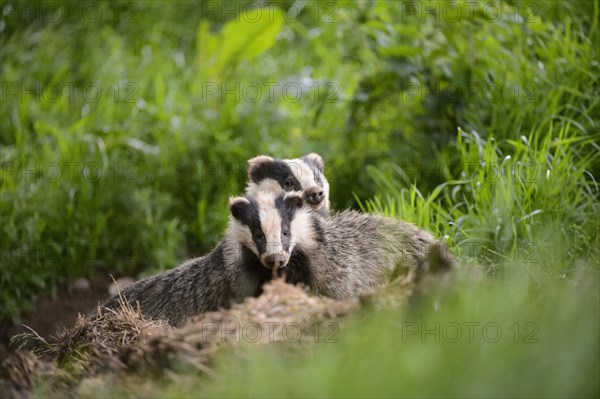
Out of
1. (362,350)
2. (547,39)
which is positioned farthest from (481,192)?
(362,350)

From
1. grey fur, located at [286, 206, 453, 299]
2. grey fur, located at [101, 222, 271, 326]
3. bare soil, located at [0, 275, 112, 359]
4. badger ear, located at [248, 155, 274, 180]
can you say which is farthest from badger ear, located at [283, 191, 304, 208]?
bare soil, located at [0, 275, 112, 359]

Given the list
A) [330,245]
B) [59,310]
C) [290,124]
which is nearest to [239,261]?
[330,245]

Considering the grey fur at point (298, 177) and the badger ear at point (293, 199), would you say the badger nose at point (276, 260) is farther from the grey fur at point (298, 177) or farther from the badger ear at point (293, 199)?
the grey fur at point (298, 177)

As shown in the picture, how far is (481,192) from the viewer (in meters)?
4.44

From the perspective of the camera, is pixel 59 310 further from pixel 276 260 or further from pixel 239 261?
pixel 276 260

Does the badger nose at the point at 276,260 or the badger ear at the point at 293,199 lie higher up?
the badger ear at the point at 293,199

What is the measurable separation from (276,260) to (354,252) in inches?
22.6

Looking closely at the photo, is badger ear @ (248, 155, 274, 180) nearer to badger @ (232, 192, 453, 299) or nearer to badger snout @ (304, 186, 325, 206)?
badger snout @ (304, 186, 325, 206)

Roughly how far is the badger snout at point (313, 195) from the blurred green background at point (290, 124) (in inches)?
18.6

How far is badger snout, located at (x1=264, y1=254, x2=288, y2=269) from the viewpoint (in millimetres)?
3699

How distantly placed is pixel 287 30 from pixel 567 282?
551 cm

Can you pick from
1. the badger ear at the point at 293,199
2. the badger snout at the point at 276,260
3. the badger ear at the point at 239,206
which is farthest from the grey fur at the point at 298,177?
the badger snout at the point at 276,260

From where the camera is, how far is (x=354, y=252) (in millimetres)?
4141

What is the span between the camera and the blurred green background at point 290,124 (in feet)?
14.9
